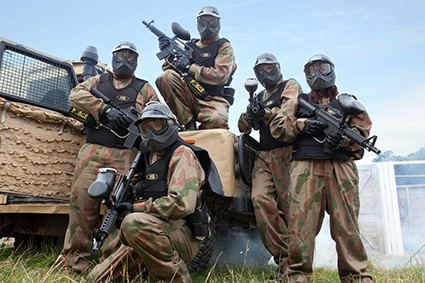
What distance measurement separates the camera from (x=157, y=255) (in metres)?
3.09

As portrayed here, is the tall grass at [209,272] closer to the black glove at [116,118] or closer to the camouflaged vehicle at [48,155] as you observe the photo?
the camouflaged vehicle at [48,155]

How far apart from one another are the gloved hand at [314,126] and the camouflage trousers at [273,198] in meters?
0.58

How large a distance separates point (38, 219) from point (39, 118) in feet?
3.74

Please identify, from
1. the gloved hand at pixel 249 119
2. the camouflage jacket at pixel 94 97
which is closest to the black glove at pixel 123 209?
the camouflage jacket at pixel 94 97

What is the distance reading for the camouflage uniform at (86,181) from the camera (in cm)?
395

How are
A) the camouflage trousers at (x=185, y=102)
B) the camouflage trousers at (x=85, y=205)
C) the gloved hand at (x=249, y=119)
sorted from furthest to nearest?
the camouflage trousers at (x=185, y=102), the gloved hand at (x=249, y=119), the camouflage trousers at (x=85, y=205)

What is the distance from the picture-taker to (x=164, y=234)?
3.14 m

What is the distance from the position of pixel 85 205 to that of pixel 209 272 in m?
1.41

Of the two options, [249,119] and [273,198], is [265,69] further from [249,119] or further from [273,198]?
[273,198]

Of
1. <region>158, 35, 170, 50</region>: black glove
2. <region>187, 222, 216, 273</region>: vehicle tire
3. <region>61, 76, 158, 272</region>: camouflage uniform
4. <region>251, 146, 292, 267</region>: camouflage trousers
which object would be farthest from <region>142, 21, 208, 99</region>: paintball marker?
<region>187, 222, 216, 273</region>: vehicle tire

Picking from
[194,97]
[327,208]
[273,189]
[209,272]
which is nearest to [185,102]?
[194,97]

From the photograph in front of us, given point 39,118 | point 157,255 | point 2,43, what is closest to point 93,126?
point 39,118

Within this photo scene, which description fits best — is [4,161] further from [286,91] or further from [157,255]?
[286,91]

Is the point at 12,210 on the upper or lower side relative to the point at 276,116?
lower
